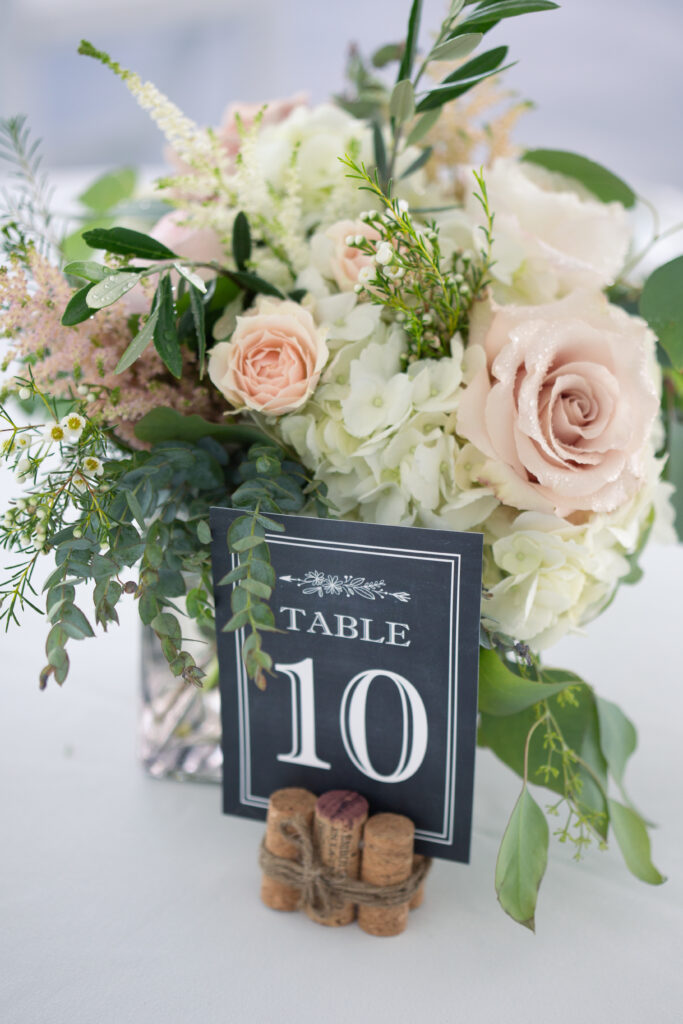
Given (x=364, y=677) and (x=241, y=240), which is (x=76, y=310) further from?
(x=364, y=677)

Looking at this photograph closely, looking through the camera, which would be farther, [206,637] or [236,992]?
[206,637]

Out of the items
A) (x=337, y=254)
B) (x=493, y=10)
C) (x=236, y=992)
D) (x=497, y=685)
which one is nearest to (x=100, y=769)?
(x=236, y=992)

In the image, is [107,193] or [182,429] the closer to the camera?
[182,429]

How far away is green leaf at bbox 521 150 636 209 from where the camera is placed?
72 cm

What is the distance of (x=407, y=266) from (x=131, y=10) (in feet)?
11.5

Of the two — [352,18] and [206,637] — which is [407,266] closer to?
[206,637]

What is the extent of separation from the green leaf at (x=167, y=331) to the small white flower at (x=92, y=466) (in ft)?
0.24

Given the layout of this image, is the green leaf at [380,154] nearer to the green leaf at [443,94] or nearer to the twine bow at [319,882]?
the green leaf at [443,94]

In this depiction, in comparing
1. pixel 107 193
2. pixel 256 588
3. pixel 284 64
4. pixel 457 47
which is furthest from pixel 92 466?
pixel 284 64

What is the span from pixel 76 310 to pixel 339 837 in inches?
14.9

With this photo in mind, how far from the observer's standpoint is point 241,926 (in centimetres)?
53

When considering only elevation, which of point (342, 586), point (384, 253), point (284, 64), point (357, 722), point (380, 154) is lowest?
point (357, 722)

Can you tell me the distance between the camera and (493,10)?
491mm

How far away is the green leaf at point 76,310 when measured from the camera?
49cm
